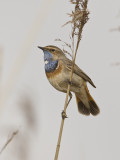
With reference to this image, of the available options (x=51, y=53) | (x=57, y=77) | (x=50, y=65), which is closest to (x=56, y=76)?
(x=57, y=77)

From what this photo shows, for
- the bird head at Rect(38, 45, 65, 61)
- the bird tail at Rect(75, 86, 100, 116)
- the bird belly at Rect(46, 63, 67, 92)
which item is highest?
the bird head at Rect(38, 45, 65, 61)

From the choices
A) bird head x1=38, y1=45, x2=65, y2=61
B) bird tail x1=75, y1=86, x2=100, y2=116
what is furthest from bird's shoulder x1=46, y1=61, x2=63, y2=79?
bird tail x1=75, y1=86, x2=100, y2=116

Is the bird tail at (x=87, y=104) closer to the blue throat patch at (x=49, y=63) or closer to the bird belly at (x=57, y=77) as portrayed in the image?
the bird belly at (x=57, y=77)

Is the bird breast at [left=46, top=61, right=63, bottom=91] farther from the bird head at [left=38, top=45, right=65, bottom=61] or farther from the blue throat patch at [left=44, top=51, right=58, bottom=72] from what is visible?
the bird head at [left=38, top=45, right=65, bottom=61]

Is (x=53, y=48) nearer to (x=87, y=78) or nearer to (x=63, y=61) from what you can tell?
(x=63, y=61)

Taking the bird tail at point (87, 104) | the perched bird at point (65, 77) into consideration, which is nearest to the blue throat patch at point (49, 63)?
the perched bird at point (65, 77)

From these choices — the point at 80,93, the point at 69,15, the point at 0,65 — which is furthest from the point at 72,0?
the point at 80,93
